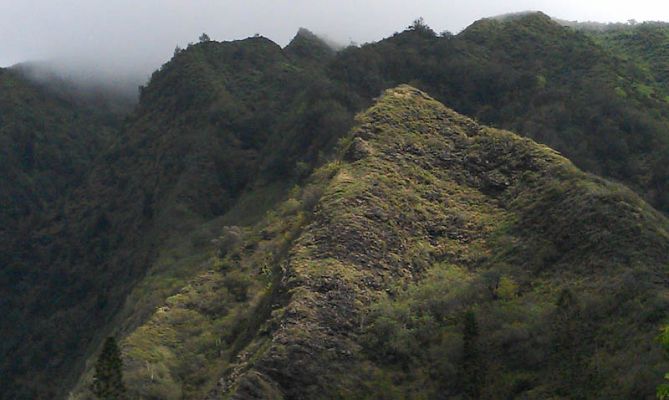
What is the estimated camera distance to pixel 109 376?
28.5 meters

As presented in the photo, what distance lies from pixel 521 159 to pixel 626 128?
23160 mm

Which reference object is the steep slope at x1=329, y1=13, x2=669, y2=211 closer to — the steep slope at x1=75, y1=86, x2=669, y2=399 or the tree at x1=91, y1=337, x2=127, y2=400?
the steep slope at x1=75, y1=86, x2=669, y2=399

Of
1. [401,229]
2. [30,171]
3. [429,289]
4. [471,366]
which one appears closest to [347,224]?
[401,229]

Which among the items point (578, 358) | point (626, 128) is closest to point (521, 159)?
point (578, 358)

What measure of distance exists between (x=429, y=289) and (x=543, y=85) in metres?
37.2

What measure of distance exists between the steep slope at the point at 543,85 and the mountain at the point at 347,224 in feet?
0.64

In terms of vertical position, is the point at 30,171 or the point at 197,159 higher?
the point at 197,159

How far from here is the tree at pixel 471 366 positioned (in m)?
26.3

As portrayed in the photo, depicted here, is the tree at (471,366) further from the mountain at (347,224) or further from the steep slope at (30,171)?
the steep slope at (30,171)

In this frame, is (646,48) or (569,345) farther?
(646,48)

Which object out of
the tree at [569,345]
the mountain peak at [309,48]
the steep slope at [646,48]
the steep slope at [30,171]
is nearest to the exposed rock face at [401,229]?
the tree at [569,345]

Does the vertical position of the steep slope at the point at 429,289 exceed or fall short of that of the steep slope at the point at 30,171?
it exceeds it

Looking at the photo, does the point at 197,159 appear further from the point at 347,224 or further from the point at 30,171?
the point at 347,224

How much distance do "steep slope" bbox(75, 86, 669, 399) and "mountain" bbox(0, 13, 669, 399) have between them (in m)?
0.09
